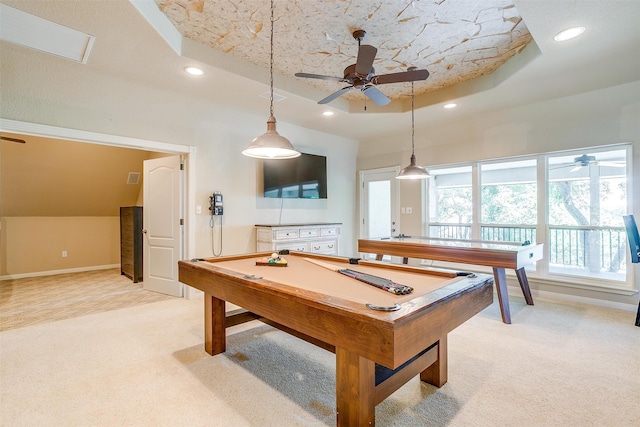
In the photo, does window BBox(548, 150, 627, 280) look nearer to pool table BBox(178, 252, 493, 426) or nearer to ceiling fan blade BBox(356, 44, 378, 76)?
pool table BBox(178, 252, 493, 426)

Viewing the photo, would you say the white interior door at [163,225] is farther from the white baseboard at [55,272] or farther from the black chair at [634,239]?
the black chair at [634,239]

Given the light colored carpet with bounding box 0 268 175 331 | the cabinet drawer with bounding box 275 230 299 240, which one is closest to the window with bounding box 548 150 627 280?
the cabinet drawer with bounding box 275 230 299 240

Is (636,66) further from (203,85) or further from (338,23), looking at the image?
(203,85)

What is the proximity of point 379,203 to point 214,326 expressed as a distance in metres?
4.23

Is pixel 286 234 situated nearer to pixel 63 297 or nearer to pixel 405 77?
pixel 405 77

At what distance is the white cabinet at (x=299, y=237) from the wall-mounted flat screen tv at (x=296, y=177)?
622 mm

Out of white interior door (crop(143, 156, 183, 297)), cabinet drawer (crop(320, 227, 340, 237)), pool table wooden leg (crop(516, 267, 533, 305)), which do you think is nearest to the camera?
pool table wooden leg (crop(516, 267, 533, 305))

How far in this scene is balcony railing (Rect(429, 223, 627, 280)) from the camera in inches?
145

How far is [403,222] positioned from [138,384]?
4574mm

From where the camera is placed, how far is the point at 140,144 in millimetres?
3623

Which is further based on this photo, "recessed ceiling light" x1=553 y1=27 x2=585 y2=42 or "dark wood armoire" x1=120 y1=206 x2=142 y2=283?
"dark wood armoire" x1=120 y1=206 x2=142 y2=283

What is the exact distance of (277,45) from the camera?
2.97m

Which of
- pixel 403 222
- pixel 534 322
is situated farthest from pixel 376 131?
pixel 534 322

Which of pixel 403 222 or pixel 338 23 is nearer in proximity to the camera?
pixel 338 23
